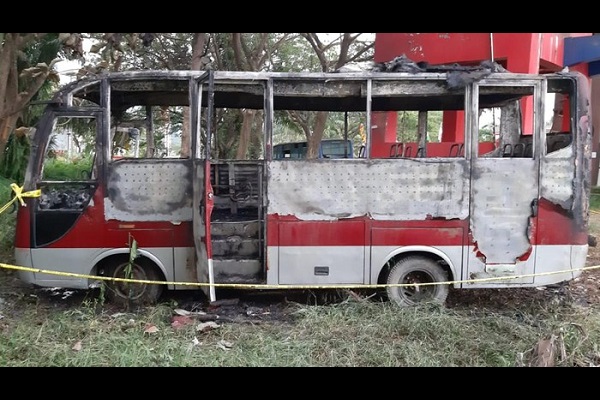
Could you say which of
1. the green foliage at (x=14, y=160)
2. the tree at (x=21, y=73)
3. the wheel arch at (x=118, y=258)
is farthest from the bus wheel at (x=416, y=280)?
the green foliage at (x=14, y=160)

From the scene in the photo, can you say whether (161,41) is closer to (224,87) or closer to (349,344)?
(224,87)

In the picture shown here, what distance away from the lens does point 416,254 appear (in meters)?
6.00

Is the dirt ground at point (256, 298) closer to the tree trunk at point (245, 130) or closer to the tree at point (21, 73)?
the tree at point (21, 73)

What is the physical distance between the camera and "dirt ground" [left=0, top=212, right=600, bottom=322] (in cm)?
592

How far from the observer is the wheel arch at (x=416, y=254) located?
5.88 meters

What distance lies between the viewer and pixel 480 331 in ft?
16.6

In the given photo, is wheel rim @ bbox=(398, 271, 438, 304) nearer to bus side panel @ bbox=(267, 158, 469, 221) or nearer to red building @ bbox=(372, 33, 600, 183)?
bus side panel @ bbox=(267, 158, 469, 221)

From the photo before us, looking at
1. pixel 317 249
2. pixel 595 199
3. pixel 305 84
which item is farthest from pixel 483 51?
pixel 317 249

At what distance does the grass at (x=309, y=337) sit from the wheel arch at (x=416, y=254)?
0.43m

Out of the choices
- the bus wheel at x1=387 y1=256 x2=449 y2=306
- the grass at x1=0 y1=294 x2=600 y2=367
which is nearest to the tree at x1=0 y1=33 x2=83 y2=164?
the grass at x1=0 y1=294 x2=600 y2=367

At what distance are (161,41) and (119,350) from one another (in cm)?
1391
